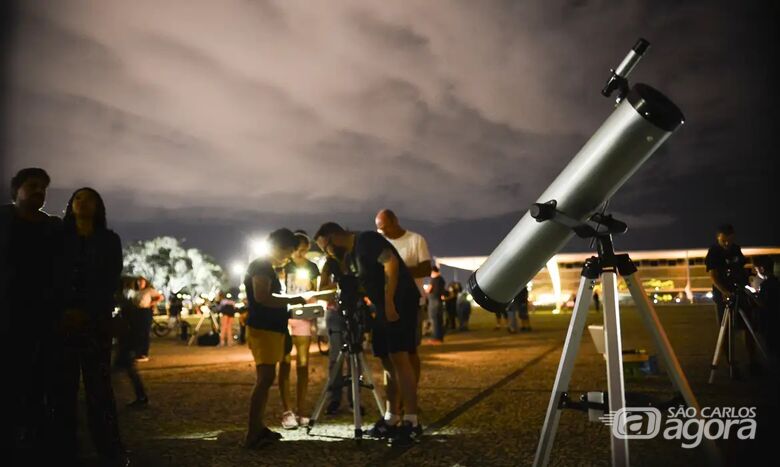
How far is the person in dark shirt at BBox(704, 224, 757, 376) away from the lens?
6.70 m

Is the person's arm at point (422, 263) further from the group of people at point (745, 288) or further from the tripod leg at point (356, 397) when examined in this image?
the group of people at point (745, 288)

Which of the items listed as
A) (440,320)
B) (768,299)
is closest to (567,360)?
(768,299)

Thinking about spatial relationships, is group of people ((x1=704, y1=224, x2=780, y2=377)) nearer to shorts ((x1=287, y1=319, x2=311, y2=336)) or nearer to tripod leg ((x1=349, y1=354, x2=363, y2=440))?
tripod leg ((x1=349, y1=354, x2=363, y2=440))

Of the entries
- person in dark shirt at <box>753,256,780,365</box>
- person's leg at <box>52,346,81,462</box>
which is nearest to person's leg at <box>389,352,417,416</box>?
person's leg at <box>52,346,81,462</box>

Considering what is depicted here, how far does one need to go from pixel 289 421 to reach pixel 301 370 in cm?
52

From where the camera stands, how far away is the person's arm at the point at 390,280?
14.6ft

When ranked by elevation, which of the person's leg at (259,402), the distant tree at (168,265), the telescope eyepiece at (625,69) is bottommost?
the person's leg at (259,402)

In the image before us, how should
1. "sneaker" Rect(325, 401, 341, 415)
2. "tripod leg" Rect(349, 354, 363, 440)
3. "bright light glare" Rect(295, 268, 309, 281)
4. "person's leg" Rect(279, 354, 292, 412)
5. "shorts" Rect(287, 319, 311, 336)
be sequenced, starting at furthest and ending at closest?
"bright light glare" Rect(295, 268, 309, 281)
"sneaker" Rect(325, 401, 341, 415)
"shorts" Rect(287, 319, 311, 336)
"person's leg" Rect(279, 354, 292, 412)
"tripod leg" Rect(349, 354, 363, 440)

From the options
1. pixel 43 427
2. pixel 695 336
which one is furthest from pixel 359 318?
pixel 695 336

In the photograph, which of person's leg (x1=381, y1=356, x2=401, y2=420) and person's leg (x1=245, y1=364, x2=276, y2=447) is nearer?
person's leg (x1=245, y1=364, x2=276, y2=447)

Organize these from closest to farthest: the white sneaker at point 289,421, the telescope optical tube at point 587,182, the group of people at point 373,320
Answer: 1. the telescope optical tube at point 587,182
2. the group of people at point 373,320
3. the white sneaker at point 289,421

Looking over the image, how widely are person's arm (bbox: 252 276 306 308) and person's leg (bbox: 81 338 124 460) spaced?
1.10 meters

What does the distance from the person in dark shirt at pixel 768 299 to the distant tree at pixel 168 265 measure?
312 feet

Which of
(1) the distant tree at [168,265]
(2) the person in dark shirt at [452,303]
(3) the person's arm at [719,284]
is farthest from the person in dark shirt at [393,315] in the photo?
(1) the distant tree at [168,265]
